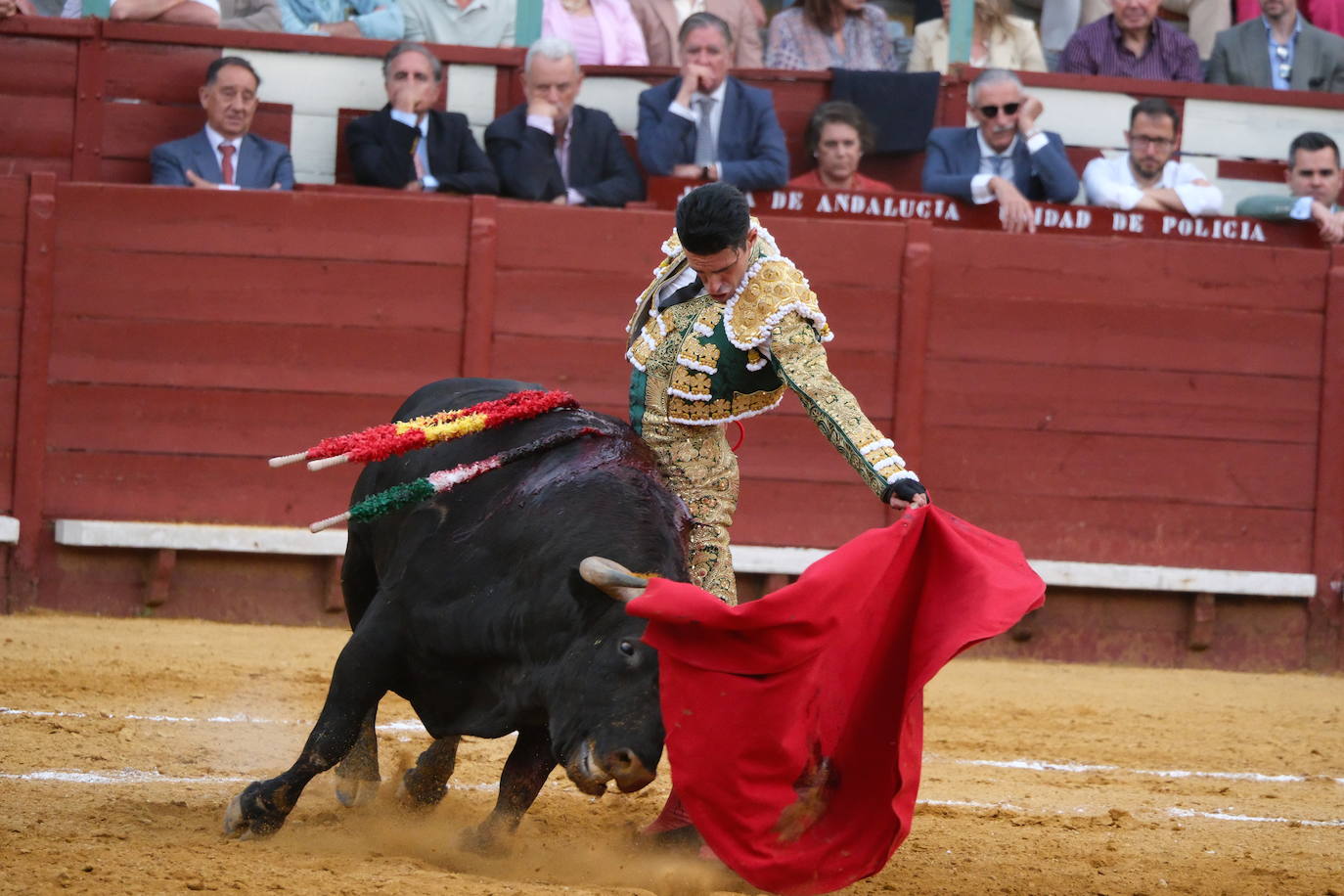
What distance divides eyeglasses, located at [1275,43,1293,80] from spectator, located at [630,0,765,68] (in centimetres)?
218

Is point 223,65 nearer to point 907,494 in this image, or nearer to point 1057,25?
point 1057,25

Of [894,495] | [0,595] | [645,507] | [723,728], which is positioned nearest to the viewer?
[723,728]

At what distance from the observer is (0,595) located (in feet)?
20.4

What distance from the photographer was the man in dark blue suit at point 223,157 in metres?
6.38

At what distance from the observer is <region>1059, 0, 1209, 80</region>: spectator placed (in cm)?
707

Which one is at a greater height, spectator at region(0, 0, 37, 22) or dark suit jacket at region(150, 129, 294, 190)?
spectator at region(0, 0, 37, 22)

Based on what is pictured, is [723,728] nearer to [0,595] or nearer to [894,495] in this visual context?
[894,495]

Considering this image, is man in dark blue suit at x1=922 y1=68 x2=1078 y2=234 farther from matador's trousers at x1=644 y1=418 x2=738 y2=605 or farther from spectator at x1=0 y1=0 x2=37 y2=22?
spectator at x1=0 y1=0 x2=37 y2=22

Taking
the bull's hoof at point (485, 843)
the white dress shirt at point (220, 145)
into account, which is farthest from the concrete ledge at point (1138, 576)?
the bull's hoof at point (485, 843)

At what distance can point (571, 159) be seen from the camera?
21.4ft

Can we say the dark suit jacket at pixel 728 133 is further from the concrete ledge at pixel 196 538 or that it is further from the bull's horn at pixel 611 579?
the bull's horn at pixel 611 579

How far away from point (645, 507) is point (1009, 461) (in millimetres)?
3602

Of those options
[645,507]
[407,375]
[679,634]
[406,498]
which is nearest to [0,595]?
[407,375]

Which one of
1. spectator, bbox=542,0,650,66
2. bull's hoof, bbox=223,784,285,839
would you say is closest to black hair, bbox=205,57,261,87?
spectator, bbox=542,0,650,66
